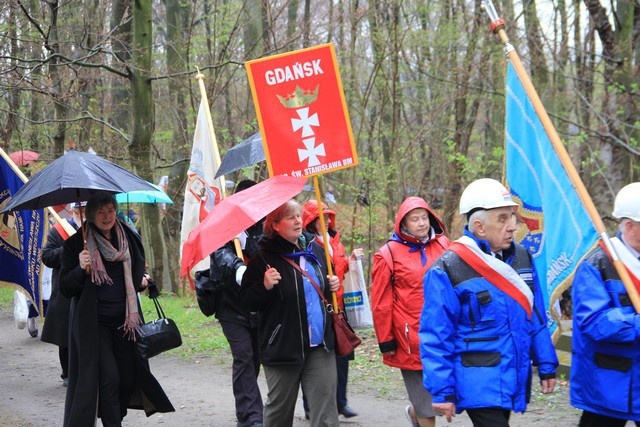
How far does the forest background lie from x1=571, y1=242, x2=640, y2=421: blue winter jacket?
984 cm

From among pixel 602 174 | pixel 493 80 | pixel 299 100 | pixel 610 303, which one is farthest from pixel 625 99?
pixel 610 303

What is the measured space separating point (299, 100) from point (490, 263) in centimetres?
215

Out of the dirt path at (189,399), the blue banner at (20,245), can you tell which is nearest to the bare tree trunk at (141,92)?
the dirt path at (189,399)

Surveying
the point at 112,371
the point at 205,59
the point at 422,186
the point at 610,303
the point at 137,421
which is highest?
the point at 205,59

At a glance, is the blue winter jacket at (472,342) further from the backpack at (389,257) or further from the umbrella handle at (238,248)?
the umbrella handle at (238,248)

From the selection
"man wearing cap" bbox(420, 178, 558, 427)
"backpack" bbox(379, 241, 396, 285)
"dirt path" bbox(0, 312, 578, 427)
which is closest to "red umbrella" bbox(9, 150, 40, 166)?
"dirt path" bbox(0, 312, 578, 427)

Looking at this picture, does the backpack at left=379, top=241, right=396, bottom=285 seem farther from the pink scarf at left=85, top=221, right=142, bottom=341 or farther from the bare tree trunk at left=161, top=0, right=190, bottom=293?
the bare tree trunk at left=161, top=0, right=190, bottom=293

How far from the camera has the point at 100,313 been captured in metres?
6.25

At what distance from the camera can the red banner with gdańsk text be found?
596 cm

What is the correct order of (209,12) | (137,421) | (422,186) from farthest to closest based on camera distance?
(209,12), (422,186), (137,421)

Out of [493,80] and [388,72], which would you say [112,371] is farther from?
[493,80]

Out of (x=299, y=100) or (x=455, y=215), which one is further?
(x=455, y=215)

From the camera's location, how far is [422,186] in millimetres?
16203

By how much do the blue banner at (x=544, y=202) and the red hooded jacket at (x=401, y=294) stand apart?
2.70 feet
